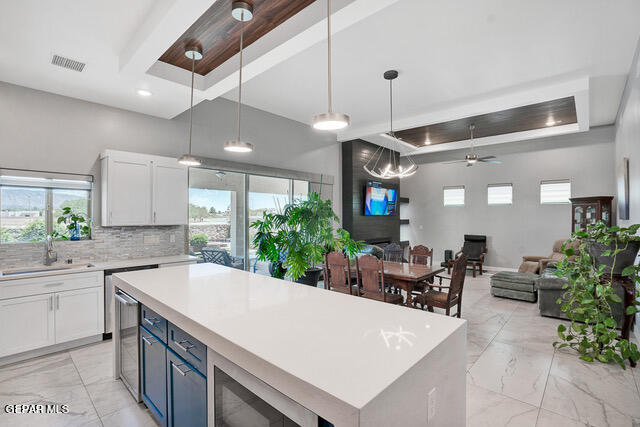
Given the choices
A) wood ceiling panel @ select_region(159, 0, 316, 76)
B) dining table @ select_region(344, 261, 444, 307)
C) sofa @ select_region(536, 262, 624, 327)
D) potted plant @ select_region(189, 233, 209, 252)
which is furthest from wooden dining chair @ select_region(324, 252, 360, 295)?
sofa @ select_region(536, 262, 624, 327)

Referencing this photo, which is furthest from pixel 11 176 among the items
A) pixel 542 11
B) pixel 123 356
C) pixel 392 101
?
pixel 542 11

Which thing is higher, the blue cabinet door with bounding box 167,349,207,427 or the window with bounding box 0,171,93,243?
the window with bounding box 0,171,93,243

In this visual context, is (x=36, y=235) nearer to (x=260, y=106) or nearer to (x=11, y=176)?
(x=11, y=176)

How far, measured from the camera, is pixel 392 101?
4.90 metres

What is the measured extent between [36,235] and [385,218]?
653 cm

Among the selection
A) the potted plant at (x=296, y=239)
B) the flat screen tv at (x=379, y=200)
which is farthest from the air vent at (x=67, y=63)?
the flat screen tv at (x=379, y=200)

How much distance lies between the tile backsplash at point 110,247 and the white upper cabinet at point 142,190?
0.26 meters

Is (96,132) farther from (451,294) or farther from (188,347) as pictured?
(451,294)

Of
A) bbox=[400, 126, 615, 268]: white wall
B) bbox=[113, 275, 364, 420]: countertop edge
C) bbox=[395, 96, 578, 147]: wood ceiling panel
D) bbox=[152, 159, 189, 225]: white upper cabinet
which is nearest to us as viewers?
bbox=[113, 275, 364, 420]: countertop edge

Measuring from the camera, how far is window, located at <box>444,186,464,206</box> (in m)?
8.50

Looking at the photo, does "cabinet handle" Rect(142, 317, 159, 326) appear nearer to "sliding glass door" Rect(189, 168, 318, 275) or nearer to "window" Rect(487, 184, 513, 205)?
"sliding glass door" Rect(189, 168, 318, 275)

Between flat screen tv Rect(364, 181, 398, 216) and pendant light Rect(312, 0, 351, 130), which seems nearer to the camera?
pendant light Rect(312, 0, 351, 130)

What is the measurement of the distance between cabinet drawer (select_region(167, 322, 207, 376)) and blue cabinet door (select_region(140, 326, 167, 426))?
15cm

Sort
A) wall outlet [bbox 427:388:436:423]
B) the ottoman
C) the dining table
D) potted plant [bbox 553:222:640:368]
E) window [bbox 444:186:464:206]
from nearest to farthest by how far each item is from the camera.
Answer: wall outlet [bbox 427:388:436:423] → potted plant [bbox 553:222:640:368] → the dining table → the ottoman → window [bbox 444:186:464:206]
